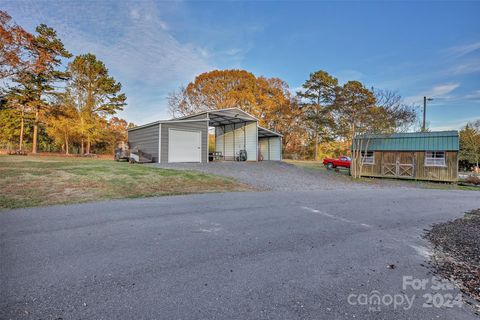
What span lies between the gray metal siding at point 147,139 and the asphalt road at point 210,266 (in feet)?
35.6

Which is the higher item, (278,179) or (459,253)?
(278,179)

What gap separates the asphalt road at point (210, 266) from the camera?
1910 millimetres

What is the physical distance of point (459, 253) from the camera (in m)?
3.31

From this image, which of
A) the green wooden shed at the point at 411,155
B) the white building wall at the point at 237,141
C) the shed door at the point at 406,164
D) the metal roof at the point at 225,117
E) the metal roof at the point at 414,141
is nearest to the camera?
the metal roof at the point at 414,141

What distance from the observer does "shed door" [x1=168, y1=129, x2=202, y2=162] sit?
15641 mm

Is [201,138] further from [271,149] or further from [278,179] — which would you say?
[271,149]

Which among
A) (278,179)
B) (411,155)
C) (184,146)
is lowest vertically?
(278,179)

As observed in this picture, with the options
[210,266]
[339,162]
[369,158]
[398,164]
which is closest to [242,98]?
[339,162]

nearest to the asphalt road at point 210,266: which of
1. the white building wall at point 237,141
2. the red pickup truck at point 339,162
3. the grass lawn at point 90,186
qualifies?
the grass lawn at point 90,186

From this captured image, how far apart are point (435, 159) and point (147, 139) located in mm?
19175

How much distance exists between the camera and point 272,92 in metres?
31.6

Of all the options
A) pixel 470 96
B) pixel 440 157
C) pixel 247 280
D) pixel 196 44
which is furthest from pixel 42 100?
pixel 470 96

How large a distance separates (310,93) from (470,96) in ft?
51.5

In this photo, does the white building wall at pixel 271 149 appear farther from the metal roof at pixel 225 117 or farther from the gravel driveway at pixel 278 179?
the gravel driveway at pixel 278 179
